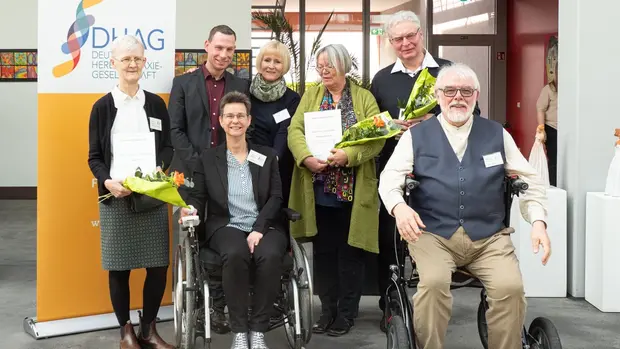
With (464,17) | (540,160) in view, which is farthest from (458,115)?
(464,17)

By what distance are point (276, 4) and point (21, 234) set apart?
5.66m

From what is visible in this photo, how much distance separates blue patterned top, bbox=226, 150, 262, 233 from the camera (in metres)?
3.70

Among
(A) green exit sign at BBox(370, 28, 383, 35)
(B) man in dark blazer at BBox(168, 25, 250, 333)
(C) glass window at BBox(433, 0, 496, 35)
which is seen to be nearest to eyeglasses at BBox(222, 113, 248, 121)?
(B) man in dark blazer at BBox(168, 25, 250, 333)

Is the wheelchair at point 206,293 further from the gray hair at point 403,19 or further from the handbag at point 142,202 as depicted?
the gray hair at point 403,19

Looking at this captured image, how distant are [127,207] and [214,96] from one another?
819 millimetres

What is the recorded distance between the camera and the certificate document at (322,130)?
3.95 meters

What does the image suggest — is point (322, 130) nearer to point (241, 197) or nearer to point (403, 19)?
point (241, 197)

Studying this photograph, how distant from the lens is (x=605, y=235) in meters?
4.60

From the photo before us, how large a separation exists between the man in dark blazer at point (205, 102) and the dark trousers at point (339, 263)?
1.98ft

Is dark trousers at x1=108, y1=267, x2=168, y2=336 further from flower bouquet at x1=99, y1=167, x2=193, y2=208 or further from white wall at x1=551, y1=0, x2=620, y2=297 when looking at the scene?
white wall at x1=551, y1=0, x2=620, y2=297

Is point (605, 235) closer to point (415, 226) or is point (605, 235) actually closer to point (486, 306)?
point (486, 306)

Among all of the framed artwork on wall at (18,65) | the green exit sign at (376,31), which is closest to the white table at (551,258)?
the green exit sign at (376,31)

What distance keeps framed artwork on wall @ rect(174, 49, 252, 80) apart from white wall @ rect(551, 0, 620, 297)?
526 centimetres

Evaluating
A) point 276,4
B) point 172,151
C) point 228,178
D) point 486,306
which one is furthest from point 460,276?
point 276,4
